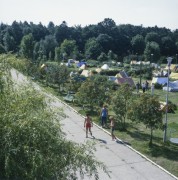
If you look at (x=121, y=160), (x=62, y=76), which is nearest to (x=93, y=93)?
(x=121, y=160)

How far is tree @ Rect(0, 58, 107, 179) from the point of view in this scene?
657cm

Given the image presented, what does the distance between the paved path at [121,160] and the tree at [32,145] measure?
2.73 m

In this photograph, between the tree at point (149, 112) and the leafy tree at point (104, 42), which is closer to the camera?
the tree at point (149, 112)

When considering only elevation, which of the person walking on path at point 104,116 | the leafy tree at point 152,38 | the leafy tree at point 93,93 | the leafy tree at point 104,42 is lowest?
the person walking on path at point 104,116

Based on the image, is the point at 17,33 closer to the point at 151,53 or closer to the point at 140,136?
the point at 151,53

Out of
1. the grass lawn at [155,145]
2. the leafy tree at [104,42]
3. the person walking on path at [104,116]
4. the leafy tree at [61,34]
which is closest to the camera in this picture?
the grass lawn at [155,145]

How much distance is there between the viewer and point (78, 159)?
286 inches

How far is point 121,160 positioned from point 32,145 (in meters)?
7.55

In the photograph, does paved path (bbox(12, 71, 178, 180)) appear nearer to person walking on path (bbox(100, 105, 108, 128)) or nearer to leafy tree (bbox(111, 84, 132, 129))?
person walking on path (bbox(100, 105, 108, 128))

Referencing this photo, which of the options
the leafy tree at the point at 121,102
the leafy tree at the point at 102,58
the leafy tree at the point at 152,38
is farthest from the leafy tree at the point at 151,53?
the leafy tree at the point at 121,102

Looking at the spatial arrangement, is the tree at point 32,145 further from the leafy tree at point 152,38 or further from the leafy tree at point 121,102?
→ the leafy tree at point 152,38

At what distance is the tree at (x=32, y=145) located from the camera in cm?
657

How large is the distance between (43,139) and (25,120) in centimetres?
52

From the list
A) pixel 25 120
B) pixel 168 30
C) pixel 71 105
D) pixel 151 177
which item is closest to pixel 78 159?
pixel 25 120
